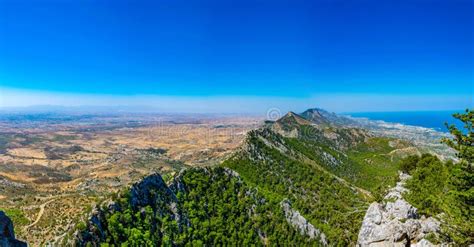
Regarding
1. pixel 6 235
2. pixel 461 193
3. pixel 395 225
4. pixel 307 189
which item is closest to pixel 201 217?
pixel 395 225

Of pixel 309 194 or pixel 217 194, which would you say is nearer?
pixel 217 194

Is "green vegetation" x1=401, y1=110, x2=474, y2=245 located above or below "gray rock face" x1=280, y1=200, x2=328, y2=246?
above

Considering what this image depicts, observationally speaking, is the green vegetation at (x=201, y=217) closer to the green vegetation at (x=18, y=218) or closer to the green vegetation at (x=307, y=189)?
the green vegetation at (x=307, y=189)

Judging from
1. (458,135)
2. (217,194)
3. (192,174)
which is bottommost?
(217,194)

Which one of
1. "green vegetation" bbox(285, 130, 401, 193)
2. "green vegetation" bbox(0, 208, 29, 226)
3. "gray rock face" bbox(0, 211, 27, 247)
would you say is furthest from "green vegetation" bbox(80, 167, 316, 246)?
"green vegetation" bbox(285, 130, 401, 193)

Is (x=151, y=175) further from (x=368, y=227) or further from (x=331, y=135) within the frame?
(x=331, y=135)

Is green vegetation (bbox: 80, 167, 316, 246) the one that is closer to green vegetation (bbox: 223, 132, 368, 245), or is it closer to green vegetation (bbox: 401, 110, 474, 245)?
green vegetation (bbox: 223, 132, 368, 245)

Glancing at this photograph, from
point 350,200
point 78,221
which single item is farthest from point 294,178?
point 78,221
